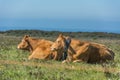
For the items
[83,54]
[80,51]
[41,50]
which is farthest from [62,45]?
[41,50]

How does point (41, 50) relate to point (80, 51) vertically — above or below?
below

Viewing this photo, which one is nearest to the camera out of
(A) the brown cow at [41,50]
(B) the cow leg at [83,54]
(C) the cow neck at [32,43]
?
(B) the cow leg at [83,54]

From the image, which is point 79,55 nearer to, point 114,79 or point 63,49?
point 63,49

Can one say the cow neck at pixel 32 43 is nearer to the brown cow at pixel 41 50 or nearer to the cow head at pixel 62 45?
the brown cow at pixel 41 50

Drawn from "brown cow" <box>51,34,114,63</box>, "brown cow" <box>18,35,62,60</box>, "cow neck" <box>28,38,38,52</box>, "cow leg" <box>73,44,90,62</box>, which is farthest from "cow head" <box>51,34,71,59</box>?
"cow neck" <box>28,38,38,52</box>

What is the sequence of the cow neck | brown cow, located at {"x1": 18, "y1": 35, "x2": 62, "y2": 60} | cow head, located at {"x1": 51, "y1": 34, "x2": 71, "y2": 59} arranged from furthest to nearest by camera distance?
the cow neck → brown cow, located at {"x1": 18, "y1": 35, "x2": 62, "y2": 60} → cow head, located at {"x1": 51, "y1": 34, "x2": 71, "y2": 59}

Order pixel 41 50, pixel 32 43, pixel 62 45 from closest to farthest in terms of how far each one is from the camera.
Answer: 1. pixel 62 45
2. pixel 41 50
3. pixel 32 43

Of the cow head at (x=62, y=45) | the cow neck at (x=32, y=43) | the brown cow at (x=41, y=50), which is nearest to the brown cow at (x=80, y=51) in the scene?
the cow head at (x=62, y=45)

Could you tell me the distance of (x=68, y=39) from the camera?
18.8m

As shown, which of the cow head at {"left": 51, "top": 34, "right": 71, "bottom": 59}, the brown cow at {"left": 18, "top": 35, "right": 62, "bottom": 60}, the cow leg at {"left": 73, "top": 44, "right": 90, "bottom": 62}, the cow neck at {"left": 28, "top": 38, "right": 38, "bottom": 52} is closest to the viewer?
the cow leg at {"left": 73, "top": 44, "right": 90, "bottom": 62}

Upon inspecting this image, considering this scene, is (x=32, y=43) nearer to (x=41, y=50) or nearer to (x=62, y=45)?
(x=41, y=50)

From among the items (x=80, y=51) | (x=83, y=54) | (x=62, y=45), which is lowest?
(x=83, y=54)

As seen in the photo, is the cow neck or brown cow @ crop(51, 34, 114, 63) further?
the cow neck

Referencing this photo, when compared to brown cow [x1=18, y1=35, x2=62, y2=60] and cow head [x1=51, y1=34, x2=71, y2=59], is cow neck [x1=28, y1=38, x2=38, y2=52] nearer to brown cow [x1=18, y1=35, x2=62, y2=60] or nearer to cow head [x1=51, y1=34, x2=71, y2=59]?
brown cow [x1=18, y1=35, x2=62, y2=60]
